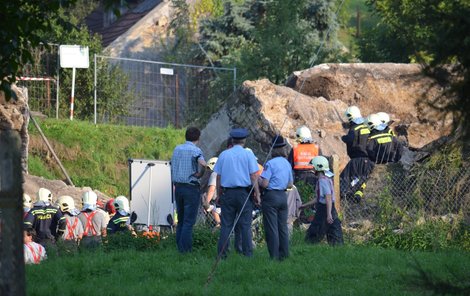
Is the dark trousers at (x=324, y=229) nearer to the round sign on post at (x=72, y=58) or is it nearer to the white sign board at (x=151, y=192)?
the white sign board at (x=151, y=192)

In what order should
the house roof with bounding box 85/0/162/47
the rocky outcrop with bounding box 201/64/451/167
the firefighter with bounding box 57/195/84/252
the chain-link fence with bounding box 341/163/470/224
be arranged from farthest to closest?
the house roof with bounding box 85/0/162/47 → the rocky outcrop with bounding box 201/64/451/167 → the chain-link fence with bounding box 341/163/470/224 → the firefighter with bounding box 57/195/84/252

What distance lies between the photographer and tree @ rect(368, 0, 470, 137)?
902 cm

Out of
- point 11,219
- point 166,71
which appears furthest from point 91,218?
point 166,71

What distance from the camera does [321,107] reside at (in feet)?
86.2

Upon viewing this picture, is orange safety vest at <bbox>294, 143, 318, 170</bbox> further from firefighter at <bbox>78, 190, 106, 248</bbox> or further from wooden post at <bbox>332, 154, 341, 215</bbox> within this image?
firefighter at <bbox>78, 190, 106, 248</bbox>

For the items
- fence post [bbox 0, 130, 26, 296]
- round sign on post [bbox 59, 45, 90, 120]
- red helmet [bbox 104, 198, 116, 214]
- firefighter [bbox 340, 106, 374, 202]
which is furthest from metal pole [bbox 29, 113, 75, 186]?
fence post [bbox 0, 130, 26, 296]

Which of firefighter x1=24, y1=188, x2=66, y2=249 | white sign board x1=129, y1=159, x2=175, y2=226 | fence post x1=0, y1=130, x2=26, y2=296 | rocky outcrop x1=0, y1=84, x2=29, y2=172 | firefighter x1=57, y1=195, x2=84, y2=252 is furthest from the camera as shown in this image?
rocky outcrop x1=0, y1=84, x2=29, y2=172

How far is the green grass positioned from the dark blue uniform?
287 centimetres

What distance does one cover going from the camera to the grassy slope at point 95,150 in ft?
101

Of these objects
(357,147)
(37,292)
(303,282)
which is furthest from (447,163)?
(37,292)

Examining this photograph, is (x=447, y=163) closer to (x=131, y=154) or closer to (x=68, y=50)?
(x=131, y=154)

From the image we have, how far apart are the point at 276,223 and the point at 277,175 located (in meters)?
0.66

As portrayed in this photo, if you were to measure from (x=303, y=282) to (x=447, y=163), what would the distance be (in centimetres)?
654

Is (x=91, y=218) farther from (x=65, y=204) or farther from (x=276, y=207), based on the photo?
(x=276, y=207)
